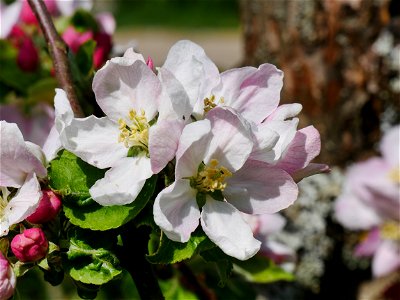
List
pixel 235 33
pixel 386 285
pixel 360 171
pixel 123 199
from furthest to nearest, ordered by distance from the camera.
Answer: pixel 235 33
pixel 386 285
pixel 360 171
pixel 123 199

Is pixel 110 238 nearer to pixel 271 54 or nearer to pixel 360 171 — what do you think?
pixel 360 171

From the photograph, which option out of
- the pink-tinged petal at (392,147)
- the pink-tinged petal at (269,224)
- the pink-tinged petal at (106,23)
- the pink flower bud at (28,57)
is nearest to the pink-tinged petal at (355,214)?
the pink-tinged petal at (392,147)

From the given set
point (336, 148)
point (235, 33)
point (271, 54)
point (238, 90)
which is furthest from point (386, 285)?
point (235, 33)

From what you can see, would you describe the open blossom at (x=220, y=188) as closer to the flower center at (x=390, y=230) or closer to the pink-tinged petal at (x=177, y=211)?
the pink-tinged petal at (x=177, y=211)

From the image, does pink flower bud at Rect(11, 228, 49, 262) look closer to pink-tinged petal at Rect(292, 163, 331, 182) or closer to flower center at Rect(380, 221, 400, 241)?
pink-tinged petal at Rect(292, 163, 331, 182)

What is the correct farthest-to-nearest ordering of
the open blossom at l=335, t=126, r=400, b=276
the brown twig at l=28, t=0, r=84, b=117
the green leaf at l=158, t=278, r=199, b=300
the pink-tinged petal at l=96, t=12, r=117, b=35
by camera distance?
the open blossom at l=335, t=126, r=400, b=276 → the pink-tinged petal at l=96, t=12, r=117, b=35 → the green leaf at l=158, t=278, r=199, b=300 → the brown twig at l=28, t=0, r=84, b=117

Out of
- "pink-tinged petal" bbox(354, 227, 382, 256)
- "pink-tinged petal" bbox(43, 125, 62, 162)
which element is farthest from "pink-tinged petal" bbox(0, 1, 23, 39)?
"pink-tinged petal" bbox(354, 227, 382, 256)
